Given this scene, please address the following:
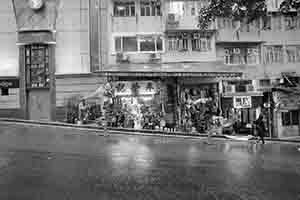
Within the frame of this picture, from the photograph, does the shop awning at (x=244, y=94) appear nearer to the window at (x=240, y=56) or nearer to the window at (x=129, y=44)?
the window at (x=240, y=56)

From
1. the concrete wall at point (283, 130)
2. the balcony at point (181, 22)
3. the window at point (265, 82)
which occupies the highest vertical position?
the balcony at point (181, 22)

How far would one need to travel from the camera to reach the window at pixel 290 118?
21984 mm

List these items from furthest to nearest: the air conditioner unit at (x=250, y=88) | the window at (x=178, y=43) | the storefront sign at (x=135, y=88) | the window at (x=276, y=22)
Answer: the window at (x=276, y=22) → the air conditioner unit at (x=250, y=88) → the window at (x=178, y=43) → the storefront sign at (x=135, y=88)

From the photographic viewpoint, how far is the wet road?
5.81 metres

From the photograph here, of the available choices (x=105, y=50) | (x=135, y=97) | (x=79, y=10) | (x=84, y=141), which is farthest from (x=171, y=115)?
(x=79, y=10)

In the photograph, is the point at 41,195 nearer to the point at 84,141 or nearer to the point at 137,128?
the point at 84,141

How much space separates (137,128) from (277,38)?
47.1ft

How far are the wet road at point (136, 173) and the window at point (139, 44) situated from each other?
10.5 metres

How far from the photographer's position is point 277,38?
22281 millimetres

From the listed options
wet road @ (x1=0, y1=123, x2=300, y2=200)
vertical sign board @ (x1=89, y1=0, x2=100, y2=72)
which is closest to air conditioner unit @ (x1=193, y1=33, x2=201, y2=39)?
vertical sign board @ (x1=89, y1=0, x2=100, y2=72)

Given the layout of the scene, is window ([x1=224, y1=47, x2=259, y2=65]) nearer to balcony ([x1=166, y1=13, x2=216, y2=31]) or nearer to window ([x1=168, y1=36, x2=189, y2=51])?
balcony ([x1=166, y1=13, x2=216, y2=31])

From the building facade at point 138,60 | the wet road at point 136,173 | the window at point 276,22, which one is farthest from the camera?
the window at point 276,22

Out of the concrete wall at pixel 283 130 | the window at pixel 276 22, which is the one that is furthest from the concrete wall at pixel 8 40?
the concrete wall at pixel 283 130

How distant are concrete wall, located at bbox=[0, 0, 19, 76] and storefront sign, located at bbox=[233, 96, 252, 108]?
17.4m
